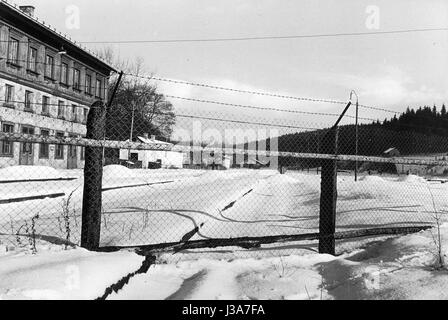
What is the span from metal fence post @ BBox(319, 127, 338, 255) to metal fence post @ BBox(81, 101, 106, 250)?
2.87 m

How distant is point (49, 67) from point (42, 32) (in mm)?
2912

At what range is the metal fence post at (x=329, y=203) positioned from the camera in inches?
218

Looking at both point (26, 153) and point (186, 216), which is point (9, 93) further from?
point (186, 216)

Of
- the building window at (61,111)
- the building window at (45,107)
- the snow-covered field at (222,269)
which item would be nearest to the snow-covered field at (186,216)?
the snow-covered field at (222,269)

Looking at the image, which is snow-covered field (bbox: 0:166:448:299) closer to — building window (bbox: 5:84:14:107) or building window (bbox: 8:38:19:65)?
building window (bbox: 5:84:14:107)

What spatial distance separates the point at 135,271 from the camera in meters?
4.17

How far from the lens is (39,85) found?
31.3m

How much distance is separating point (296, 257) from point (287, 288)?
1.21 m

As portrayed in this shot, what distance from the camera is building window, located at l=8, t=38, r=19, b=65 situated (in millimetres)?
27788

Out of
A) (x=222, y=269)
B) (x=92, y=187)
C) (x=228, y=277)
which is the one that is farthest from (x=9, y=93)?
(x=228, y=277)

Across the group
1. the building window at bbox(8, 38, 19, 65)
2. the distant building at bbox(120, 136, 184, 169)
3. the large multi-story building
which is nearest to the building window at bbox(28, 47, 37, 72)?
the large multi-story building

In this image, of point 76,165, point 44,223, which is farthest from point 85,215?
point 76,165

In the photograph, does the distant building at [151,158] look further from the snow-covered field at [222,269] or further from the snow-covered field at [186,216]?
the snow-covered field at [222,269]

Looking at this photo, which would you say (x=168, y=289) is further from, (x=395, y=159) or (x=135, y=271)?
(x=395, y=159)
